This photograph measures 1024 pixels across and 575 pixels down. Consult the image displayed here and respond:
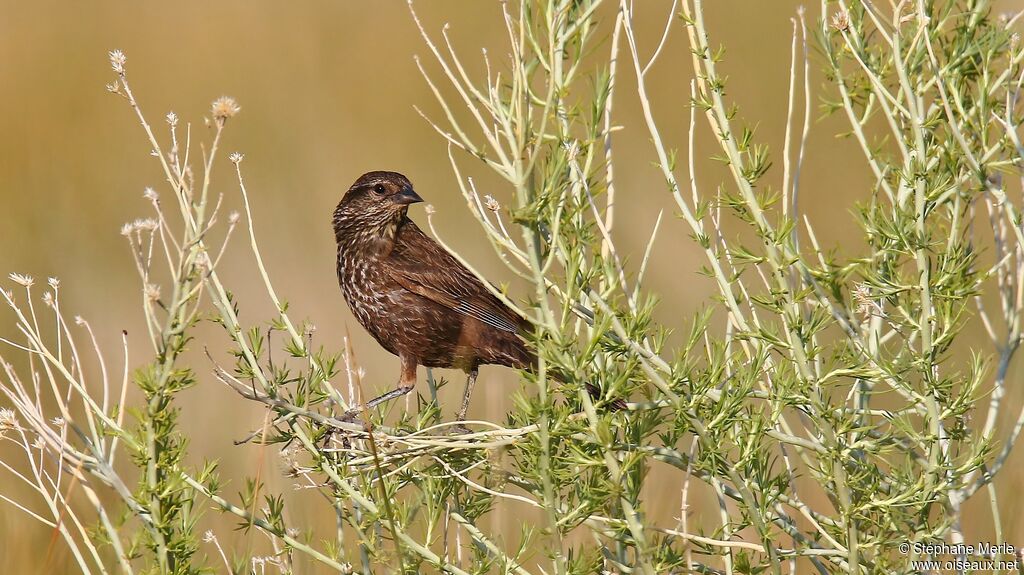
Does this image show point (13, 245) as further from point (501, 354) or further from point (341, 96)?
point (501, 354)

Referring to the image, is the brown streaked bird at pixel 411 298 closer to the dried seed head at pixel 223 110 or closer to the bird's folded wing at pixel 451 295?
the bird's folded wing at pixel 451 295

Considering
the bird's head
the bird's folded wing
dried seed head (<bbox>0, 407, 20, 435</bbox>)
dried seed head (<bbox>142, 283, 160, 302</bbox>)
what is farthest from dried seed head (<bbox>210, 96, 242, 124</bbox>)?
the bird's head

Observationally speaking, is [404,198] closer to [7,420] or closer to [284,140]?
[7,420]

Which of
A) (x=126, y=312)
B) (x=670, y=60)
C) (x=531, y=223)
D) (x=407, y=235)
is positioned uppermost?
(x=670, y=60)

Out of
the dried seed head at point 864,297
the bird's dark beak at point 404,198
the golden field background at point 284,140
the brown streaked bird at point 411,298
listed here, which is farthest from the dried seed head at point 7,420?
the golden field background at point 284,140

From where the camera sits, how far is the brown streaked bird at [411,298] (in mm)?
4523

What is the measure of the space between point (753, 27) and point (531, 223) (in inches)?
346

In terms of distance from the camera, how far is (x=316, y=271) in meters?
8.06

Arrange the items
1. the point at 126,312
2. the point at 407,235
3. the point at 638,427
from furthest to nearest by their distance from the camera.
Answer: the point at 126,312 → the point at 407,235 → the point at 638,427

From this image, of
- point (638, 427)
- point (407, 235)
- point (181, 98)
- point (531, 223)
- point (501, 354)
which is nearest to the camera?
point (531, 223)

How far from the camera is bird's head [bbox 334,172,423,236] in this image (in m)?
4.86

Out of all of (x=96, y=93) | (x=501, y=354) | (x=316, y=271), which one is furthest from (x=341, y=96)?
(x=501, y=354)

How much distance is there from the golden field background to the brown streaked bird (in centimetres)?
90

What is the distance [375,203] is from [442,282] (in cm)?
45
